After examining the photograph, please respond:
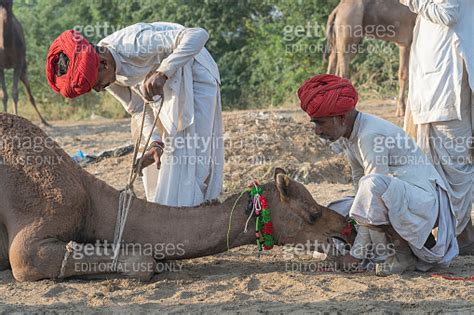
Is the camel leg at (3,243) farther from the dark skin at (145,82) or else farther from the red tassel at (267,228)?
the red tassel at (267,228)

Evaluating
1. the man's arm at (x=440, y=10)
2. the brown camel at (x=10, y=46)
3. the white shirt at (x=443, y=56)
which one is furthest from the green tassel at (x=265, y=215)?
the brown camel at (x=10, y=46)

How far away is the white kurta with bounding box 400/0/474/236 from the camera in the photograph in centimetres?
609

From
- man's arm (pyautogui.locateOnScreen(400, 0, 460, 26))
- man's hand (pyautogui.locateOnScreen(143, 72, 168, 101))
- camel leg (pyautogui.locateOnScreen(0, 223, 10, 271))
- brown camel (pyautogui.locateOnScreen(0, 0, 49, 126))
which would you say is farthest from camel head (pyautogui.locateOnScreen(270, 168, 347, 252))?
brown camel (pyautogui.locateOnScreen(0, 0, 49, 126))

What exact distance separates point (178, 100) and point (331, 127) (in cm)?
120

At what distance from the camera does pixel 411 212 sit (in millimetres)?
5359

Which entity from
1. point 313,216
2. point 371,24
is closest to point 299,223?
point 313,216

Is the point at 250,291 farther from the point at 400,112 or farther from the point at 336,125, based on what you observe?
the point at 400,112

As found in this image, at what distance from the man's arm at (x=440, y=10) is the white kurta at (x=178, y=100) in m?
1.66

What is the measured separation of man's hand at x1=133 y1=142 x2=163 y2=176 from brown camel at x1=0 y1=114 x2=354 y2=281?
28cm

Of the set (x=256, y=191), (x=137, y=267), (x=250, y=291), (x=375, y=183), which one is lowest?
(x=250, y=291)

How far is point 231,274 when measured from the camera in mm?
5621

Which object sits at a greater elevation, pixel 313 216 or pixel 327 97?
pixel 327 97

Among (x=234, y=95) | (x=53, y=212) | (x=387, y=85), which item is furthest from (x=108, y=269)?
(x=234, y=95)

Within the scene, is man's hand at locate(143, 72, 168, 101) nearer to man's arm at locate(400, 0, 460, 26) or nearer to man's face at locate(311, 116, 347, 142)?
man's face at locate(311, 116, 347, 142)
